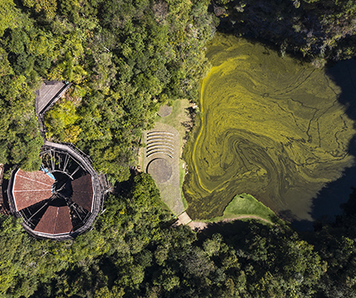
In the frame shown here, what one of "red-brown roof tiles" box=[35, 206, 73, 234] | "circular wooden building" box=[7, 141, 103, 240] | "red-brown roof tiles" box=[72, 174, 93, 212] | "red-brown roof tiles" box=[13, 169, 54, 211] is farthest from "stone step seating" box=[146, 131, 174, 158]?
"red-brown roof tiles" box=[13, 169, 54, 211]

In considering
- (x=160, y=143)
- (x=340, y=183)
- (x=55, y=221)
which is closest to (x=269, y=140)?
(x=340, y=183)

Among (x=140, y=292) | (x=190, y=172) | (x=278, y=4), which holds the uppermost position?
(x=278, y=4)

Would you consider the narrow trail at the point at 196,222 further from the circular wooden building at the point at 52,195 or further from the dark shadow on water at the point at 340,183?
the circular wooden building at the point at 52,195

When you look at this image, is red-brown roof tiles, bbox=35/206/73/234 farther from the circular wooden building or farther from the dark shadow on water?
the dark shadow on water

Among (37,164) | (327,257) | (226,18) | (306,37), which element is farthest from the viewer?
(226,18)

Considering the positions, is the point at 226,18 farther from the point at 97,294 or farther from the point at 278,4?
the point at 97,294

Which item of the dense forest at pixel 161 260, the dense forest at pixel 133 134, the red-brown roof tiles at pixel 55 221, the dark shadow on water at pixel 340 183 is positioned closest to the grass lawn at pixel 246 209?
the dense forest at pixel 133 134

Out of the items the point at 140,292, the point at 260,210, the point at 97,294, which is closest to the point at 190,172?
the point at 260,210

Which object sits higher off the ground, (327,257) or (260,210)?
(327,257)
